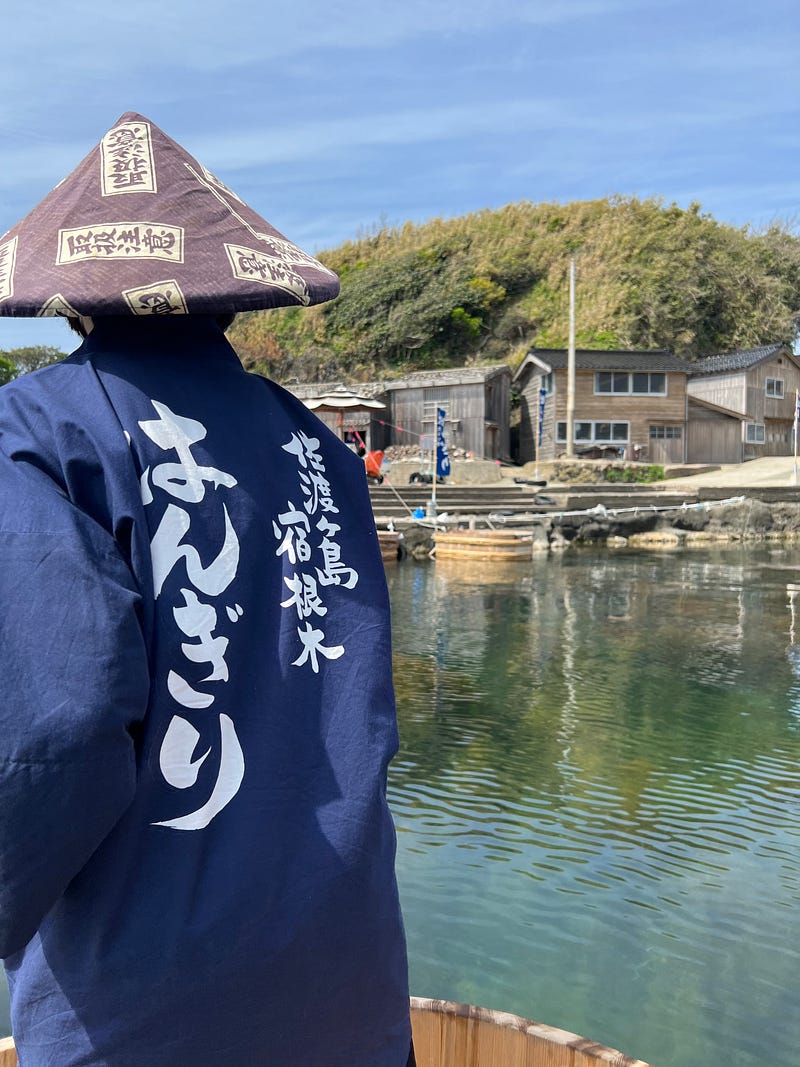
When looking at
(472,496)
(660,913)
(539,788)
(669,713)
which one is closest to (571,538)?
(472,496)

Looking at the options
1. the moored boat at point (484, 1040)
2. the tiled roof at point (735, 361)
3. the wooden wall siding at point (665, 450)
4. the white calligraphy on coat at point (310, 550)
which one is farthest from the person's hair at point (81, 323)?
the tiled roof at point (735, 361)

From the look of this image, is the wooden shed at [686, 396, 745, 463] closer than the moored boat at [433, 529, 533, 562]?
No

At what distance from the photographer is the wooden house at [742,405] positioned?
3167 centimetres

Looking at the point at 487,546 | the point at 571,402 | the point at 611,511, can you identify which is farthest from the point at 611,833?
the point at 571,402

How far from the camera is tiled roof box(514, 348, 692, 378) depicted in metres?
30.4

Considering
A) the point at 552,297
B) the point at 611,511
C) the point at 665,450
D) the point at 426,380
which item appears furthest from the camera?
the point at 552,297

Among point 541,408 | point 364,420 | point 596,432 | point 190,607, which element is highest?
point 541,408

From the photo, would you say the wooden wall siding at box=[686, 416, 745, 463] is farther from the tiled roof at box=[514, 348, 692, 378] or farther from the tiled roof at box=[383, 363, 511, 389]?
the tiled roof at box=[383, 363, 511, 389]

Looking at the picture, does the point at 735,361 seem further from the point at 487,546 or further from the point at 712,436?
the point at 487,546

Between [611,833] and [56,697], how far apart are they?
4.24 meters

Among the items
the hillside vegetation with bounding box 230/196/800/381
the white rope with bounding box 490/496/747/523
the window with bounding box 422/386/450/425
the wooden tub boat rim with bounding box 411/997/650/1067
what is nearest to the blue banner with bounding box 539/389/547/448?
the window with bounding box 422/386/450/425

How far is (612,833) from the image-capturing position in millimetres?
4730

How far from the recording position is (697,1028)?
3051 millimetres

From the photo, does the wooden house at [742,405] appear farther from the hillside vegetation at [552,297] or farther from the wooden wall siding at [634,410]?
the hillside vegetation at [552,297]
